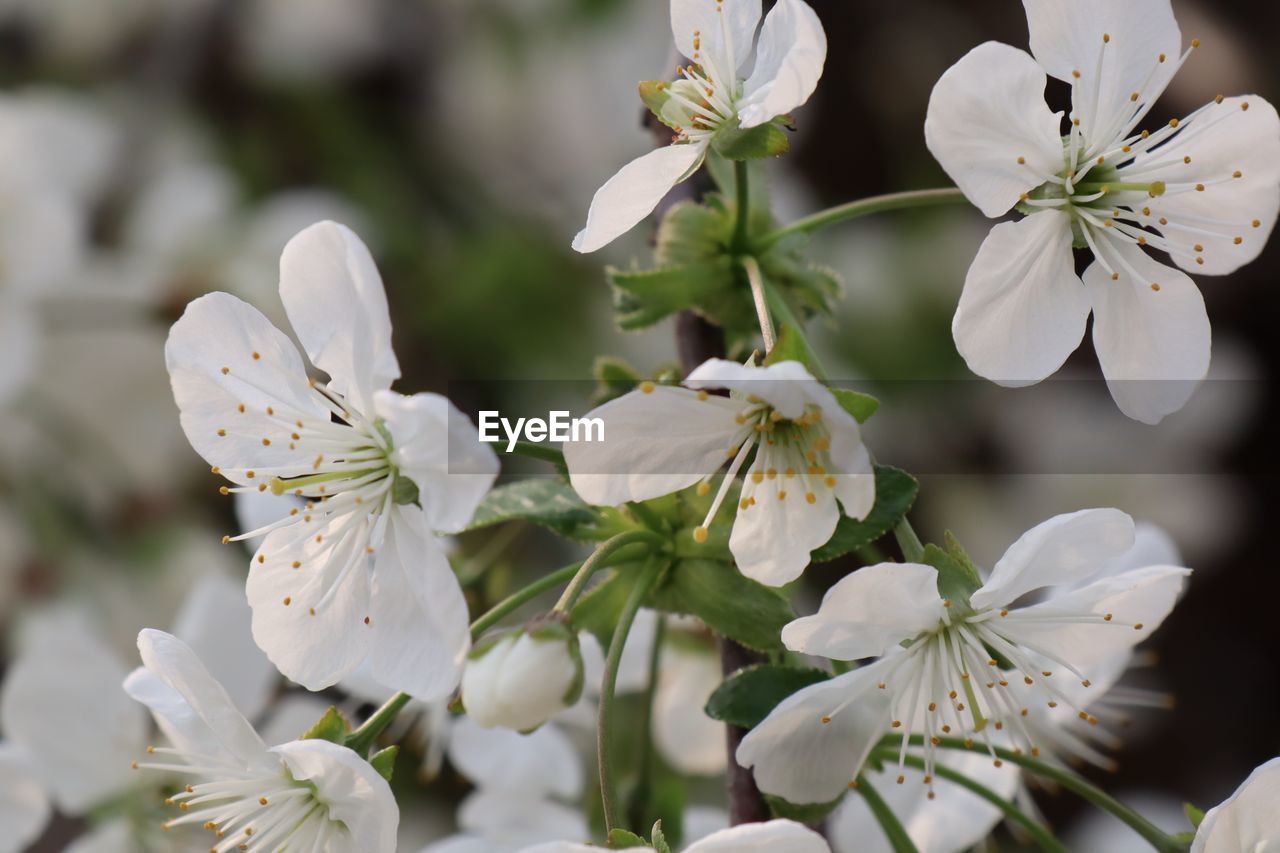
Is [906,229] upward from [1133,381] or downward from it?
downward

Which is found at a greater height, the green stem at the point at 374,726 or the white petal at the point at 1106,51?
the white petal at the point at 1106,51

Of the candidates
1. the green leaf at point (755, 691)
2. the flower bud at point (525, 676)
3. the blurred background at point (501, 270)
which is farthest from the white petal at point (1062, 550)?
the blurred background at point (501, 270)

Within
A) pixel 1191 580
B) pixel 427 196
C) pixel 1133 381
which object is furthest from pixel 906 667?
pixel 1191 580

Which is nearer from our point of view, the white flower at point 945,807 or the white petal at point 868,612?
the white petal at point 868,612

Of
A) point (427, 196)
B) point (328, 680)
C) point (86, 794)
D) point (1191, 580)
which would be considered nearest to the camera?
point (328, 680)

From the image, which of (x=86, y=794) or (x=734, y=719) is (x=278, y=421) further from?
(x=86, y=794)

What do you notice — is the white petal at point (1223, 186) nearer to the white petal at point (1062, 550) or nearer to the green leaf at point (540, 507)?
the white petal at point (1062, 550)

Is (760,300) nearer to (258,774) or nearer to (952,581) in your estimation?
(952,581)

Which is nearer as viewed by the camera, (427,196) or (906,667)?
(906,667)
